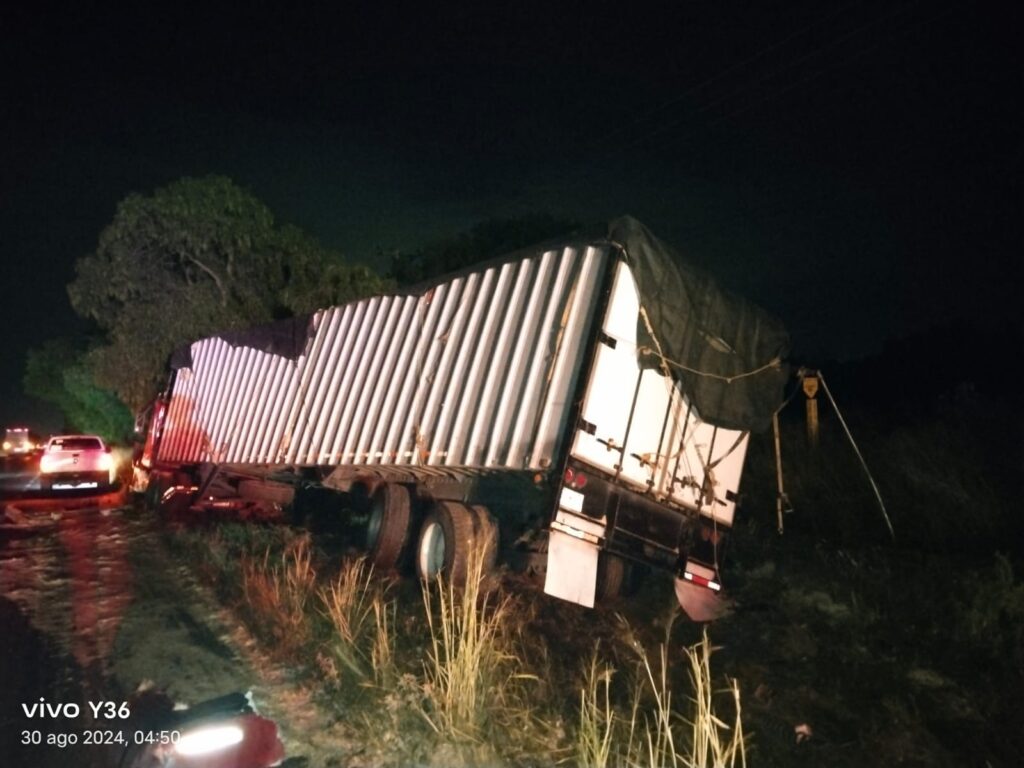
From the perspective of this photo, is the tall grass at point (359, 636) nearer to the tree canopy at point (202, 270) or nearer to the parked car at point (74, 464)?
the tree canopy at point (202, 270)

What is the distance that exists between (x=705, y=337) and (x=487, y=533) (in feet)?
8.56

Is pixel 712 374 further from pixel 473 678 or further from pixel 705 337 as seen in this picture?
pixel 473 678

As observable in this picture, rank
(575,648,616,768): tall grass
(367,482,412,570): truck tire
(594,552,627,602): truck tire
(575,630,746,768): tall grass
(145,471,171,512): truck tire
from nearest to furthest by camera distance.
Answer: (575,630,746,768): tall grass → (575,648,616,768): tall grass → (594,552,627,602): truck tire → (367,482,412,570): truck tire → (145,471,171,512): truck tire

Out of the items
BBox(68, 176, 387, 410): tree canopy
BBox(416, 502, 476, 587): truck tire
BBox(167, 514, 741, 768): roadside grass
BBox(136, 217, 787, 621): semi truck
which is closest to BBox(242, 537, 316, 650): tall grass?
BBox(167, 514, 741, 768): roadside grass

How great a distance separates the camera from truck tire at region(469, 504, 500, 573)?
7.46 m

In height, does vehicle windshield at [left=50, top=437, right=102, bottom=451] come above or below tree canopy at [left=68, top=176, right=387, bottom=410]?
below

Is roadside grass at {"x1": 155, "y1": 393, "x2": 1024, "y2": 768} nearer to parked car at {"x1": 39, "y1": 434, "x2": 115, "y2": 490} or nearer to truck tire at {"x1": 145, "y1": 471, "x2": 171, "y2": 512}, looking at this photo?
truck tire at {"x1": 145, "y1": 471, "x2": 171, "y2": 512}

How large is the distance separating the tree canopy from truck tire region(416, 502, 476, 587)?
9708 mm

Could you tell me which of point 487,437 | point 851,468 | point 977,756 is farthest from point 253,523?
point 977,756

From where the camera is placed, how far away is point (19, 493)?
62.3 feet

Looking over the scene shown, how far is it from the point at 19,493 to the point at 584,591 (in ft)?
55.5

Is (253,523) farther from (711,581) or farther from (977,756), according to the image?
(977,756)

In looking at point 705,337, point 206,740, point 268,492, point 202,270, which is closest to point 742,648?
point 705,337

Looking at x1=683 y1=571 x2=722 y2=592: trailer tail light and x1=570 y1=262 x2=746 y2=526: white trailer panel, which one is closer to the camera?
x1=570 y1=262 x2=746 y2=526: white trailer panel
